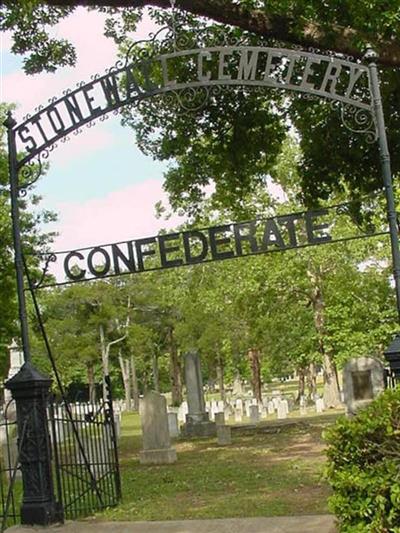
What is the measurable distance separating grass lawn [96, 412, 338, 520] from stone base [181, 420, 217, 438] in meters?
1.85

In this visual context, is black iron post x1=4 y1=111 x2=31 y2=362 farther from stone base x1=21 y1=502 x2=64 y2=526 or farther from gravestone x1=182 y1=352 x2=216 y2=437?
gravestone x1=182 y1=352 x2=216 y2=437

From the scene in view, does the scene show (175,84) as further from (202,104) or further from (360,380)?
(360,380)

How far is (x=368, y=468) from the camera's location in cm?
547

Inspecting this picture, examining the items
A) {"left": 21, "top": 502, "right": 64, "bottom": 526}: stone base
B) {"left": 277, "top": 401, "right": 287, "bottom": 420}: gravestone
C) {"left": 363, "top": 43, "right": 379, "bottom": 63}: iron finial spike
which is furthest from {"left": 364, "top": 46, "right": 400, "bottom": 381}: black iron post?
{"left": 277, "top": 401, "right": 287, "bottom": 420}: gravestone

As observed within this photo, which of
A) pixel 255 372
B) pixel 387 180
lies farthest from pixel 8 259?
pixel 255 372

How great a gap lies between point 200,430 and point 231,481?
36.7ft

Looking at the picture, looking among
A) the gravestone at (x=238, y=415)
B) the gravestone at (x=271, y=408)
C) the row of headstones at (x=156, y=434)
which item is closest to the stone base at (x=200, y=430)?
the row of headstones at (x=156, y=434)

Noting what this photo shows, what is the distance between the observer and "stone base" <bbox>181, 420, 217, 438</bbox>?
24.5m

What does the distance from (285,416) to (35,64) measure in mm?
20950

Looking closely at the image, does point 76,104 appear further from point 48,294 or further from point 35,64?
point 48,294

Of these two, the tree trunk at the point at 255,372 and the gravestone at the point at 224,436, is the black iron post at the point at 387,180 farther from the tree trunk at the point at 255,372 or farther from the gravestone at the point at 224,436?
the tree trunk at the point at 255,372

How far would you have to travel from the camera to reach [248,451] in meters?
18.9

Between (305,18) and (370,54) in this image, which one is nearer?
(370,54)

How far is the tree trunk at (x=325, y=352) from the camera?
35.1 meters
